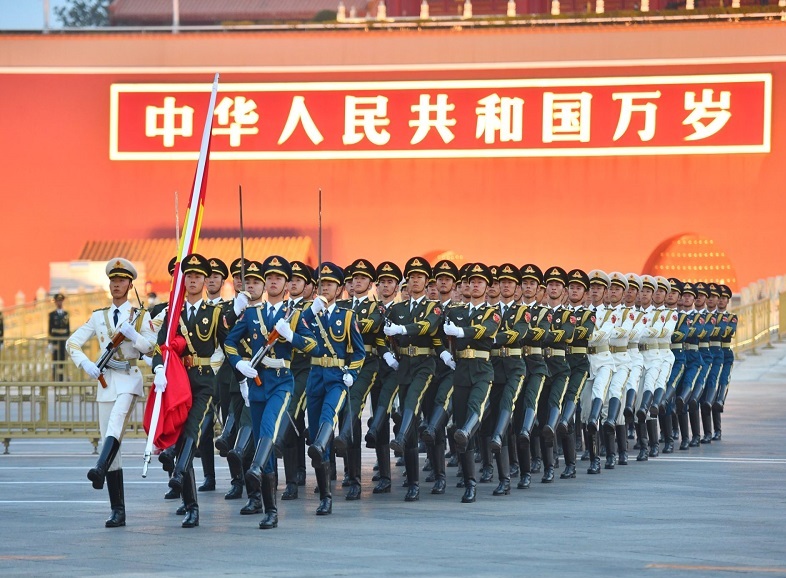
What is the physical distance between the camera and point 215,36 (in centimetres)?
3603

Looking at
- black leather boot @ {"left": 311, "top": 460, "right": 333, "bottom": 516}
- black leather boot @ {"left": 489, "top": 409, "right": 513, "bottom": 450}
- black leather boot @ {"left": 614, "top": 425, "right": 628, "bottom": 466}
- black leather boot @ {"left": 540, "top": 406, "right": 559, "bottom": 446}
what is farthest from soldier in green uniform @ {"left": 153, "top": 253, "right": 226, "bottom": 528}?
black leather boot @ {"left": 614, "top": 425, "right": 628, "bottom": 466}

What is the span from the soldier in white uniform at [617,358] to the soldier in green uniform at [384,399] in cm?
267

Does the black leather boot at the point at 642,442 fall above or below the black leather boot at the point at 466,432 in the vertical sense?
below

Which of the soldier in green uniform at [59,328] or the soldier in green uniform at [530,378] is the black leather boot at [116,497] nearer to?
the soldier in green uniform at [530,378]

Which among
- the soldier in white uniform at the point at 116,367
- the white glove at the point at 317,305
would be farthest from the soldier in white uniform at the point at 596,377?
the soldier in white uniform at the point at 116,367

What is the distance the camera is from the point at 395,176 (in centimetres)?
3553

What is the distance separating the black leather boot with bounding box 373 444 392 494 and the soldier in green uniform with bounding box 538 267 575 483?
4.60 feet

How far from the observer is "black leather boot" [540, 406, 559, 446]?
1354cm

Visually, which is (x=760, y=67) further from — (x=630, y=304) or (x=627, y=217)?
(x=630, y=304)

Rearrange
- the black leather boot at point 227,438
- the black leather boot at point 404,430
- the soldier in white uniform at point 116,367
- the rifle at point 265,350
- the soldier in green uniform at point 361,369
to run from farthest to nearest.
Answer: the black leather boot at point 227,438, the soldier in green uniform at point 361,369, the black leather boot at point 404,430, the rifle at point 265,350, the soldier in white uniform at point 116,367

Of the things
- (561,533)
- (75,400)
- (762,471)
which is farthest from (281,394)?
(75,400)

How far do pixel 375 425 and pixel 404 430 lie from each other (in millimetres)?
630

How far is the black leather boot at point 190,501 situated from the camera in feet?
35.1

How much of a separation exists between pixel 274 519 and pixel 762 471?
556cm
